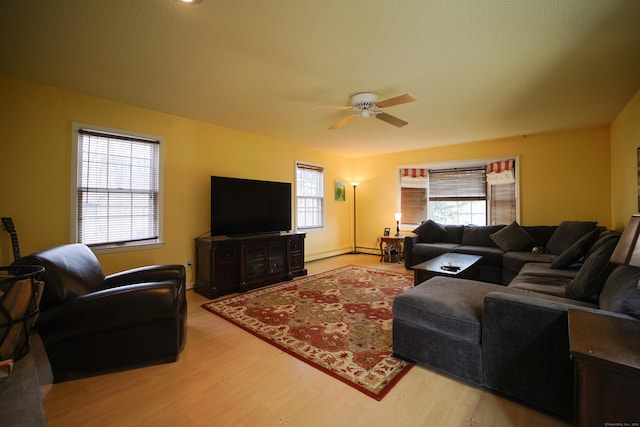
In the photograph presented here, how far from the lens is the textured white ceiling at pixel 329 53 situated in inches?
70.5

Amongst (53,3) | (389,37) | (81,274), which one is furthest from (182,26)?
(81,274)

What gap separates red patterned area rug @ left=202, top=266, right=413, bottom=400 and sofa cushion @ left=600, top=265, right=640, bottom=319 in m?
1.27

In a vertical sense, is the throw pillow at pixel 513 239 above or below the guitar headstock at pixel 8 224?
below

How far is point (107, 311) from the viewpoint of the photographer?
1938 millimetres

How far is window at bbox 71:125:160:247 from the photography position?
3.12 meters

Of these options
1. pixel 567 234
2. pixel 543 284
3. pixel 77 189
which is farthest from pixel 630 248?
pixel 77 189

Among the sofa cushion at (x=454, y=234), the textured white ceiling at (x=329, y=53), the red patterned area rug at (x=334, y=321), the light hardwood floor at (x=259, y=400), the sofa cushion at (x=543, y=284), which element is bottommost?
the light hardwood floor at (x=259, y=400)

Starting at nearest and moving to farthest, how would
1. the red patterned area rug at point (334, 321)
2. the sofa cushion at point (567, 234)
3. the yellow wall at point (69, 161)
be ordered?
the red patterned area rug at point (334, 321) → the yellow wall at point (69, 161) → the sofa cushion at point (567, 234)

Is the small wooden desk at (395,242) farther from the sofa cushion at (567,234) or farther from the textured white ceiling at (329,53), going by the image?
the textured white ceiling at (329,53)

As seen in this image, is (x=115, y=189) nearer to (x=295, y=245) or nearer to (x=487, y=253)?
(x=295, y=245)

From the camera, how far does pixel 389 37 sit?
206cm

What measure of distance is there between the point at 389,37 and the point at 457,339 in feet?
7.20

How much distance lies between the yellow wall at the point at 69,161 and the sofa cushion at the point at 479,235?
3.57 meters

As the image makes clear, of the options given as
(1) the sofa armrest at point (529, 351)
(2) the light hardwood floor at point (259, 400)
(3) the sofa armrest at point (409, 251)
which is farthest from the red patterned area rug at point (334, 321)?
(3) the sofa armrest at point (409, 251)
